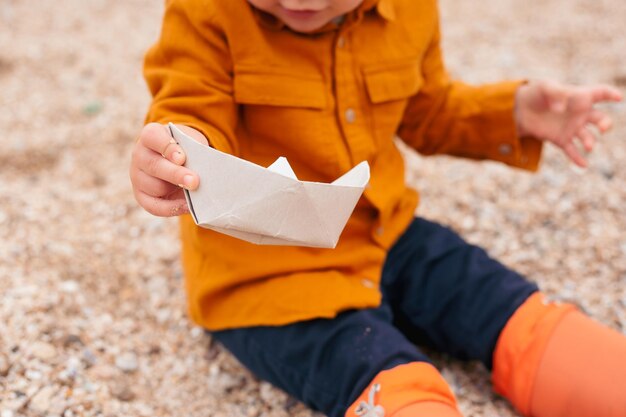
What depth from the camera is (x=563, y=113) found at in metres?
1.43

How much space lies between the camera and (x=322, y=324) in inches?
48.8

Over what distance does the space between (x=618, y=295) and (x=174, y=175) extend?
1.13 metres

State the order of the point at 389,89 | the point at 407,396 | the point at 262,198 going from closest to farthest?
the point at 262,198
the point at 407,396
the point at 389,89

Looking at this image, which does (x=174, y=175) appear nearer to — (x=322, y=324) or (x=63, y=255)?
(x=322, y=324)

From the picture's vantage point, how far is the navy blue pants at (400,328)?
1188 mm

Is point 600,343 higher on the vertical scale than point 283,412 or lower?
higher

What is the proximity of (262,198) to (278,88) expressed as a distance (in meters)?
0.38

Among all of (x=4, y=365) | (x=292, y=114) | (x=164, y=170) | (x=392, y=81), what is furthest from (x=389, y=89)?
(x=4, y=365)

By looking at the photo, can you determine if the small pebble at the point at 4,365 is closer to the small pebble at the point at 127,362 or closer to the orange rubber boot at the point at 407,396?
the small pebble at the point at 127,362

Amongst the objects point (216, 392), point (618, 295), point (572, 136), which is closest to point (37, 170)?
point (216, 392)

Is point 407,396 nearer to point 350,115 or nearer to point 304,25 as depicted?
point 350,115

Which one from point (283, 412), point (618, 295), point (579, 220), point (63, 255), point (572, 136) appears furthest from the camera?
point (579, 220)

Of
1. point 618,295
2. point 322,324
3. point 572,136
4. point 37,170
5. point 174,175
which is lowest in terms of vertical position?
point 37,170

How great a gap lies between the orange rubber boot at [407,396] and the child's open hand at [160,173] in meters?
0.43
